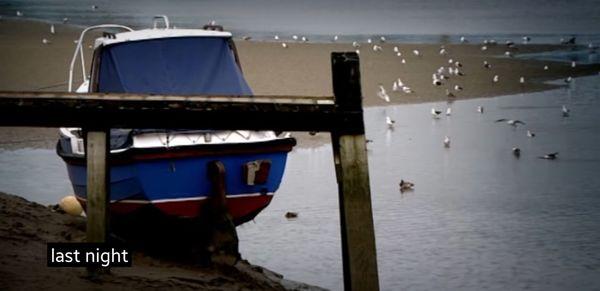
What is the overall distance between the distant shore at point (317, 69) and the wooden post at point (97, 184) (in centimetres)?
1363

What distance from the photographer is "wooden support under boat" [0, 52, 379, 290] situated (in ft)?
24.7

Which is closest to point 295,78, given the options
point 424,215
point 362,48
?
point 362,48

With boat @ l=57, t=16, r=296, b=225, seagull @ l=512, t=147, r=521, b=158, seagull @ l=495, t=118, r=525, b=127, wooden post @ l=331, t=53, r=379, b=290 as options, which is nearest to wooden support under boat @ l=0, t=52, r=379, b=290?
wooden post @ l=331, t=53, r=379, b=290

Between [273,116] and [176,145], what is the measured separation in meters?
3.69

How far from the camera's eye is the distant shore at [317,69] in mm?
28328

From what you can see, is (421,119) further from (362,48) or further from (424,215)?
(362,48)

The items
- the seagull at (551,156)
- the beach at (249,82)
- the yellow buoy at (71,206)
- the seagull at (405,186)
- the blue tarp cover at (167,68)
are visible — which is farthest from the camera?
the seagull at (551,156)

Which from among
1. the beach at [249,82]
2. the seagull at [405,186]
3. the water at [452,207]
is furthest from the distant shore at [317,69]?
the seagull at [405,186]

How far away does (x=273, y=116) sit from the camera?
24.7 ft

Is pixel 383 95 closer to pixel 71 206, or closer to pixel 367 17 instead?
pixel 71 206

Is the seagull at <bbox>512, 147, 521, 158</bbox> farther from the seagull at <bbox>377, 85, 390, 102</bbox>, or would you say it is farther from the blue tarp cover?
the blue tarp cover

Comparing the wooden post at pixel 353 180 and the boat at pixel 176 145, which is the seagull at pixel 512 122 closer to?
the boat at pixel 176 145

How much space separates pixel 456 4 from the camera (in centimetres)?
8606

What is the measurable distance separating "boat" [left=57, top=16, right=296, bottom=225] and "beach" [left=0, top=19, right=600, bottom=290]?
2.04 feet
